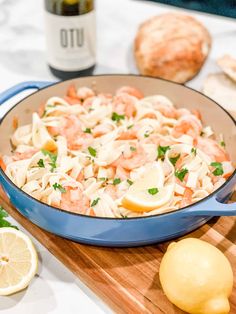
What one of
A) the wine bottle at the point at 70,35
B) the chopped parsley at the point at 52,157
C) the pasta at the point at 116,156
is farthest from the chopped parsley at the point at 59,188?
the wine bottle at the point at 70,35

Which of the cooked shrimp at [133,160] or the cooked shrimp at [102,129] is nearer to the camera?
the cooked shrimp at [133,160]

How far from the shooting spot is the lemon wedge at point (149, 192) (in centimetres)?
139

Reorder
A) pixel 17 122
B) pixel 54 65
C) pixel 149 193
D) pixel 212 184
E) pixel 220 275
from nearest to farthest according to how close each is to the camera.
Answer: pixel 220 275, pixel 149 193, pixel 212 184, pixel 17 122, pixel 54 65

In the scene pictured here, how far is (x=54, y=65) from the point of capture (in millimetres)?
2170

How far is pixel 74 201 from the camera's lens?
144cm

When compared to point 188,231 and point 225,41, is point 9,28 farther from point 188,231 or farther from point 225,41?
point 188,231

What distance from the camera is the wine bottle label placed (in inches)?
80.1

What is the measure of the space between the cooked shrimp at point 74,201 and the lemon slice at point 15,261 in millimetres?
134

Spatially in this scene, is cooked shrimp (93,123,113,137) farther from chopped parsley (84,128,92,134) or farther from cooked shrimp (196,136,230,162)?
cooked shrimp (196,136,230,162)

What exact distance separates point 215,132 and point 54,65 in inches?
29.5

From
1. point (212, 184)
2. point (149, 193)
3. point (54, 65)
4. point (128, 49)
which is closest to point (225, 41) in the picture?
point (128, 49)

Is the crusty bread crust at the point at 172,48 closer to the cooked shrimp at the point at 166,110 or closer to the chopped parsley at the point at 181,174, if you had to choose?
the cooked shrimp at the point at 166,110

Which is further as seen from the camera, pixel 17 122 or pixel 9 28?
pixel 9 28

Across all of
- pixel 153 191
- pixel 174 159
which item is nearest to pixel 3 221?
pixel 153 191
